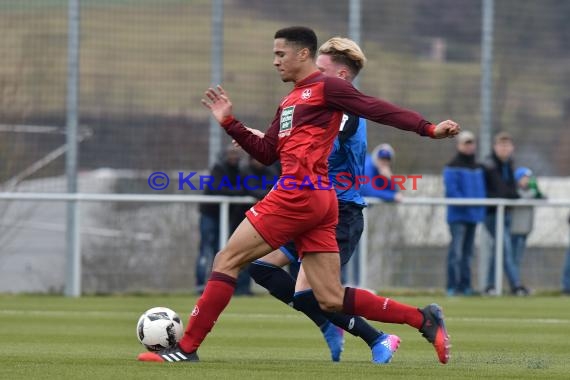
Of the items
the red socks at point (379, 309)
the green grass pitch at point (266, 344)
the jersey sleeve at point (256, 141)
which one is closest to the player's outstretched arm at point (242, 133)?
the jersey sleeve at point (256, 141)

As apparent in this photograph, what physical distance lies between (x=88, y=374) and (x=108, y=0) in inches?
454

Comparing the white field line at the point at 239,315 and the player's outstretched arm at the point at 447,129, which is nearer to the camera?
the player's outstretched arm at the point at 447,129

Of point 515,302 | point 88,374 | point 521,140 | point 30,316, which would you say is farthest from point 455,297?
point 88,374

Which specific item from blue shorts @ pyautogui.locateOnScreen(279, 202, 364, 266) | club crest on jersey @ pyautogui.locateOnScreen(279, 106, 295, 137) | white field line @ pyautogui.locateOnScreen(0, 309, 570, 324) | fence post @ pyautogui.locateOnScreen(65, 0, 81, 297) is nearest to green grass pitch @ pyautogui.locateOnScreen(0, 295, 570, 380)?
white field line @ pyautogui.locateOnScreen(0, 309, 570, 324)

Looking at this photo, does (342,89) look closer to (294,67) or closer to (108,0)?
(294,67)

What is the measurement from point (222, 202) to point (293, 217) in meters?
8.72

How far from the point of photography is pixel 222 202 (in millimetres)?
16062

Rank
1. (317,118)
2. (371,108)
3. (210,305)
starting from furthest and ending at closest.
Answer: (210,305), (317,118), (371,108)

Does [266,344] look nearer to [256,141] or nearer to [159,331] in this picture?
[159,331]

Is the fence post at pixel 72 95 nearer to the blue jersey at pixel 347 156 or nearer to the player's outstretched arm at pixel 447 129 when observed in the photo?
the blue jersey at pixel 347 156

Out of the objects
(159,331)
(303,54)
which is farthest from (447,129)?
(159,331)

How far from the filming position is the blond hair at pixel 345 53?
8.21 metres

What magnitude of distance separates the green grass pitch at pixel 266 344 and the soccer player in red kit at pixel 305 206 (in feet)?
1.06

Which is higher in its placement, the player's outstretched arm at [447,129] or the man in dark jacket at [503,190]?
the player's outstretched arm at [447,129]
